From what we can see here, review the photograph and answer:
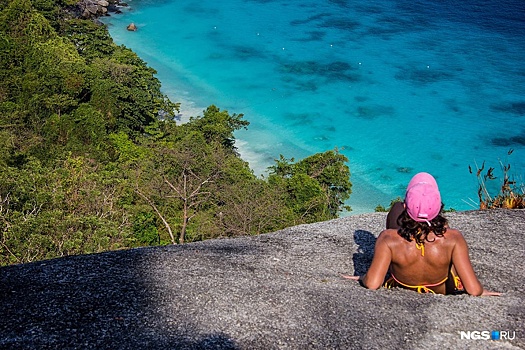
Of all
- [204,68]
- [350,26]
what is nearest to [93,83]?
[204,68]

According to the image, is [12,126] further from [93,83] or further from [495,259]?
[495,259]

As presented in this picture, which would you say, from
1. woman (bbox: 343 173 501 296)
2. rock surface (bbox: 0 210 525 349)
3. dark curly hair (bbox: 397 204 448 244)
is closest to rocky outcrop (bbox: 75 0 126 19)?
rock surface (bbox: 0 210 525 349)

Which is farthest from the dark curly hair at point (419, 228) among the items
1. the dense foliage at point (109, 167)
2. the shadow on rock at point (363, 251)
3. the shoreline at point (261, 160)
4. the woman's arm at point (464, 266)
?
the shoreline at point (261, 160)

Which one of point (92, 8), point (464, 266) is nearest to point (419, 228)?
point (464, 266)

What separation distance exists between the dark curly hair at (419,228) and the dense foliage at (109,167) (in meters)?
9.71

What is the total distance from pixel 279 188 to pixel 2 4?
23535 millimetres

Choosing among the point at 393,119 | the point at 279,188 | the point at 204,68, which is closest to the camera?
the point at 279,188

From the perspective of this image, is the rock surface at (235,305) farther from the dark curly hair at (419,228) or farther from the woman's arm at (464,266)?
the dark curly hair at (419,228)

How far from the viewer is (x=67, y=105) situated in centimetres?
2997

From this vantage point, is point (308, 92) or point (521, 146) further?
point (308, 92)

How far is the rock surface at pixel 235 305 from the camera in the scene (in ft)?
19.2

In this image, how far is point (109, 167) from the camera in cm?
2350

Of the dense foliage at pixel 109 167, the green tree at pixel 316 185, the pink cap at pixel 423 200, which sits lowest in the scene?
the green tree at pixel 316 185

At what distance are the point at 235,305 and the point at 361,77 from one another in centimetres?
4261
